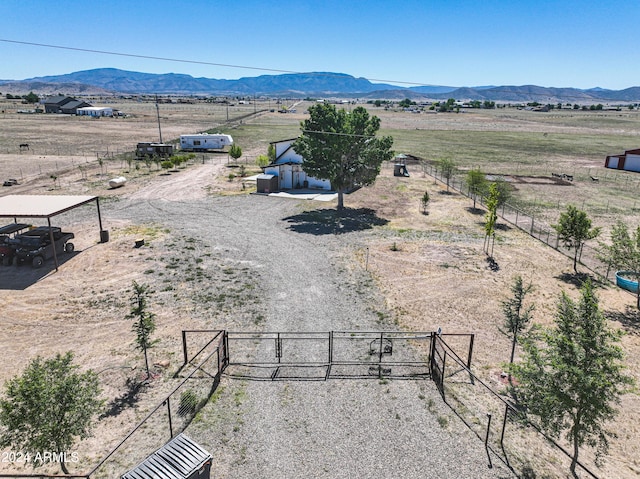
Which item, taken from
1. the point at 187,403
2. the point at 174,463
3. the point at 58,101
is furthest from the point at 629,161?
the point at 58,101

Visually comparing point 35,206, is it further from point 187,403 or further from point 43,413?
point 43,413

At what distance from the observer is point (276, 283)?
24.3 metres

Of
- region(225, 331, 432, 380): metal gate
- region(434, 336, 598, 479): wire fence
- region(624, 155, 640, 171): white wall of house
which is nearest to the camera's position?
region(434, 336, 598, 479): wire fence

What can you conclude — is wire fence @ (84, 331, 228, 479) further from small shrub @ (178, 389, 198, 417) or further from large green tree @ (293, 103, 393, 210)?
large green tree @ (293, 103, 393, 210)

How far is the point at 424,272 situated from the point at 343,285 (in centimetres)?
560

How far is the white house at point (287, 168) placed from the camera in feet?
156

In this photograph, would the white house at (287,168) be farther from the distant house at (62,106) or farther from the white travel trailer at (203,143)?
the distant house at (62,106)

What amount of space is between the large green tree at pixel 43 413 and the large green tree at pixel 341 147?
98.8ft

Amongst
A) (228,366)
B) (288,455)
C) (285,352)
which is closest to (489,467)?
(288,455)

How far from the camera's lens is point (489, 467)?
12.1m

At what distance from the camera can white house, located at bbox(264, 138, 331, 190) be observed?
47.5m

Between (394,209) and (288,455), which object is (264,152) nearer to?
(394,209)

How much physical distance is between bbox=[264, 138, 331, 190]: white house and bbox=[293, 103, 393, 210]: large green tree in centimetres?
841

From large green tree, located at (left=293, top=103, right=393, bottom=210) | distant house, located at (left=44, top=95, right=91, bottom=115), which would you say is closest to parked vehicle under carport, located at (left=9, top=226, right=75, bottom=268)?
large green tree, located at (left=293, top=103, right=393, bottom=210)
